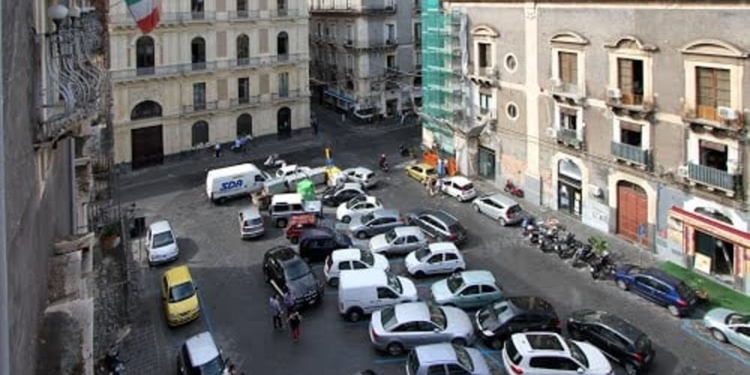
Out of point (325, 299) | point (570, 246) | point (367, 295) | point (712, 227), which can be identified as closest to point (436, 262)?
point (367, 295)

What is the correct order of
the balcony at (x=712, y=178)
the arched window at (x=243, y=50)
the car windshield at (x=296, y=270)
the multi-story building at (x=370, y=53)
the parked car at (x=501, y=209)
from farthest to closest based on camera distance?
the multi-story building at (x=370, y=53) < the arched window at (x=243, y=50) < the parked car at (x=501, y=209) < the car windshield at (x=296, y=270) < the balcony at (x=712, y=178)

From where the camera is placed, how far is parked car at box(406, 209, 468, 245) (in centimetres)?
3106

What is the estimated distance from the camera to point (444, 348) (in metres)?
19.6

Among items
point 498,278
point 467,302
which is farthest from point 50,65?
point 498,278

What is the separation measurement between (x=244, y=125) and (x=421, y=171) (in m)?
16.3

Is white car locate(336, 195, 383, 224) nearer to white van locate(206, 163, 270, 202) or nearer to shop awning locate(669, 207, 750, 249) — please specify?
white van locate(206, 163, 270, 202)

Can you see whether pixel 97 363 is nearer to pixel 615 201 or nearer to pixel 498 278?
pixel 498 278

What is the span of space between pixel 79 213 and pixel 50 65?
11.0 m

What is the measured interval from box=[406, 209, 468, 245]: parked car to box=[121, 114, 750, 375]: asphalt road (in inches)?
29.0

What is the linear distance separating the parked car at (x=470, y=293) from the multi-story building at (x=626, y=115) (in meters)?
9.12

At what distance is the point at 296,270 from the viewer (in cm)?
2592

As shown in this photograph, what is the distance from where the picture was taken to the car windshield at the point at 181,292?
2417 cm

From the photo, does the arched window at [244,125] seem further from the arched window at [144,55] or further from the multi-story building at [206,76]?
the arched window at [144,55]

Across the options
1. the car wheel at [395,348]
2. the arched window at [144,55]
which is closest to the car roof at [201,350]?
the car wheel at [395,348]
